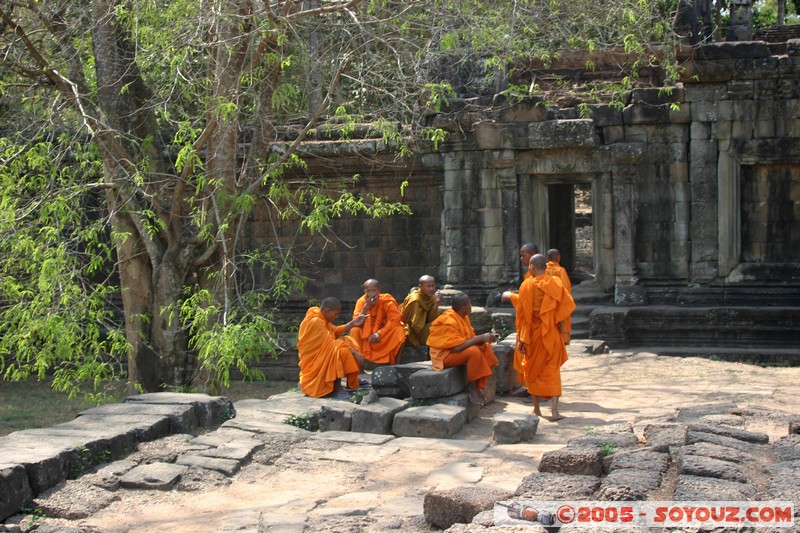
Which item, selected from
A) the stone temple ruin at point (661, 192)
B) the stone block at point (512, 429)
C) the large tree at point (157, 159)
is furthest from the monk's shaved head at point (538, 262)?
the stone temple ruin at point (661, 192)

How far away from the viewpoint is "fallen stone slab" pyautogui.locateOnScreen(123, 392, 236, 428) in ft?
23.6

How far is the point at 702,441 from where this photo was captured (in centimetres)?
574

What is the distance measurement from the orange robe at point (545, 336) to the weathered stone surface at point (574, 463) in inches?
114

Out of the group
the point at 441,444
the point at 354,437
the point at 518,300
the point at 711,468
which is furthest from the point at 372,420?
the point at 711,468

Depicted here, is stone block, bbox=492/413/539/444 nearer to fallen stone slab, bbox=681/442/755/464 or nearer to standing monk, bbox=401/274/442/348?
fallen stone slab, bbox=681/442/755/464

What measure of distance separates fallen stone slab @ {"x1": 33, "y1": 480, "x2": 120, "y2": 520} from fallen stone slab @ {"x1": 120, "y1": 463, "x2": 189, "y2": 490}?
161 mm

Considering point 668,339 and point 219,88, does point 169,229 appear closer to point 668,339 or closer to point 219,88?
point 219,88

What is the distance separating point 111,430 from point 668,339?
26.5 ft

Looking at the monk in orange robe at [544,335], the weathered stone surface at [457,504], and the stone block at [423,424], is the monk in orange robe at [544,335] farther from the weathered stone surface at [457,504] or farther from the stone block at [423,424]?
the weathered stone surface at [457,504]

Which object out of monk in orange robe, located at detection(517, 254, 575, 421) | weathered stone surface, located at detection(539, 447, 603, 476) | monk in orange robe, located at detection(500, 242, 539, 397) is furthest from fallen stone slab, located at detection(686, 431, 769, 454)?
monk in orange robe, located at detection(500, 242, 539, 397)

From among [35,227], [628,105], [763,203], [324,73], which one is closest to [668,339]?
[763,203]

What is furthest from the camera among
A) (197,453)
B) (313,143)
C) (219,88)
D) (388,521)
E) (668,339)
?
(313,143)

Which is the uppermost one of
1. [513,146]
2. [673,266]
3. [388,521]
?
[513,146]

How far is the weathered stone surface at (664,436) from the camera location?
5891mm
